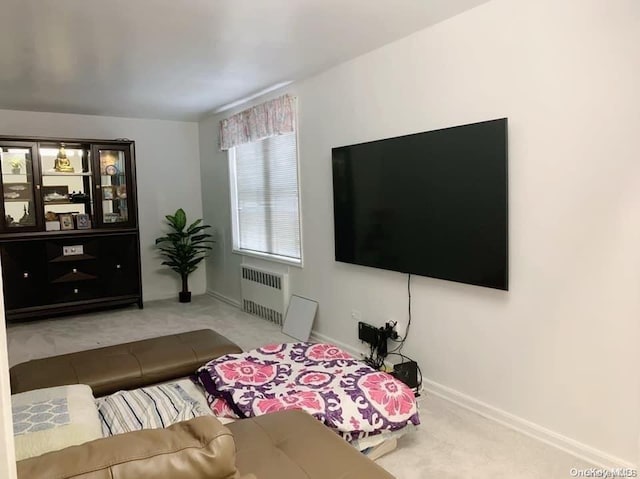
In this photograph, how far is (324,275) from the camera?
4.17m

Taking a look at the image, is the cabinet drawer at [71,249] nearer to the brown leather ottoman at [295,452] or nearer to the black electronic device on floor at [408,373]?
the black electronic device on floor at [408,373]

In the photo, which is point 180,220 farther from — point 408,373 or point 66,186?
point 408,373

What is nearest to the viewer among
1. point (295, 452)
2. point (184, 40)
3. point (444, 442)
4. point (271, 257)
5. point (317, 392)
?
point (295, 452)

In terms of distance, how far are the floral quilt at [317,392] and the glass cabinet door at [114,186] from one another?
3349mm

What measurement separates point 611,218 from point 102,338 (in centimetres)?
424

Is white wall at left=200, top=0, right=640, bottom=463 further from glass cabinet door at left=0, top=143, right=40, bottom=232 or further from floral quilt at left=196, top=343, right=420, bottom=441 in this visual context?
glass cabinet door at left=0, top=143, right=40, bottom=232

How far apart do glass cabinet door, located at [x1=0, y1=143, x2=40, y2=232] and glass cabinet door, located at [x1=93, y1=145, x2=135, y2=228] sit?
2.14 feet

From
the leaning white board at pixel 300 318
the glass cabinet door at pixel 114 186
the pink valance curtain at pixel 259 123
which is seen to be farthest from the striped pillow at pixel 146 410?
the glass cabinet door at pixel 114 186

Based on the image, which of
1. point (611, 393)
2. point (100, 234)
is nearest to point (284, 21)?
point (611, 393)

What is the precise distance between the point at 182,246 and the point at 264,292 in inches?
62.3

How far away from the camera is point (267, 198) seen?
16.5 ft

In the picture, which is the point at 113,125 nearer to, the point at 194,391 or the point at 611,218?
the point at 194,391

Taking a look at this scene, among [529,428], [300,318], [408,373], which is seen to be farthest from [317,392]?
[300,318]

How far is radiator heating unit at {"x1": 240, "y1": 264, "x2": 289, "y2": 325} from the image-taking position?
4.69 metres
